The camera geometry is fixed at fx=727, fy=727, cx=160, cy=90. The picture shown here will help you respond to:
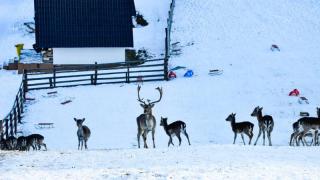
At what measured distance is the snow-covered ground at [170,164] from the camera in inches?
719

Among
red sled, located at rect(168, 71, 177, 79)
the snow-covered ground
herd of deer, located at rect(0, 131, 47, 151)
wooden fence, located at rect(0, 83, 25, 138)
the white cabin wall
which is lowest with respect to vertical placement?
the snow-covered ground

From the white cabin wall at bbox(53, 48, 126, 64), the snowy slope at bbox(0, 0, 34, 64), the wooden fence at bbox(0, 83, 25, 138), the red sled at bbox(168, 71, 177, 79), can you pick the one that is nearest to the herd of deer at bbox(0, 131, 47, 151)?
the wooden fence at bbox(0, 83, 25, 138)

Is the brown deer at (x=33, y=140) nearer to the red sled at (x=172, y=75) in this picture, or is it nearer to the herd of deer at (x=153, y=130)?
the herd of deer at (x=153, y=130)

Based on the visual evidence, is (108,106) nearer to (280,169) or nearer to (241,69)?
(241,69)

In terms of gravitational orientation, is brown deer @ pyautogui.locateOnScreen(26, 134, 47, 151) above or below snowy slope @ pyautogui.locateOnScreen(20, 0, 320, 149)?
below

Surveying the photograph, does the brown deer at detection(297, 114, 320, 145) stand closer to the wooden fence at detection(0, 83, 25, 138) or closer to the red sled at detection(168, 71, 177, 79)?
the wooden fence at detection(0, 83, 25, 138)

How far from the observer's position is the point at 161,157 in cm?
2130

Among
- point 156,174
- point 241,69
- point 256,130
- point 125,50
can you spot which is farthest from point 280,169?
point 125,50

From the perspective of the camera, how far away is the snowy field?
1948cm

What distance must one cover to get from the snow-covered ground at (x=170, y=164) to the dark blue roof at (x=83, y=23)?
875 inches

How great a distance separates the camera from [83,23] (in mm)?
45500

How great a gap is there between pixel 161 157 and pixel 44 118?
12133mm

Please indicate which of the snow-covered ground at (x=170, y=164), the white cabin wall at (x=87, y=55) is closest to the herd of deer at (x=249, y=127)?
the snow-covered ground at (x=170, y=164)

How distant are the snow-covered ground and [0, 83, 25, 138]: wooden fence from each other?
5.99 metres
